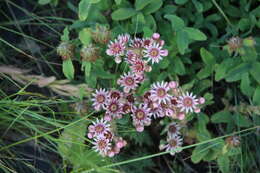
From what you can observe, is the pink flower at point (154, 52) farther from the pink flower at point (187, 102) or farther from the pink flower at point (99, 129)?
the pink flower at point (99, 129)

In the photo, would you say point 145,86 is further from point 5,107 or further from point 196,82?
point 5,107

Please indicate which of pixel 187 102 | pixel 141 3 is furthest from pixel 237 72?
pixel 141 3

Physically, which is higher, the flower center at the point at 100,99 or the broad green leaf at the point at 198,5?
the broad green leaf at the point at 198,5

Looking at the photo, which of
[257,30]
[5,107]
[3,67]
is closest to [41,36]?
[3,67]

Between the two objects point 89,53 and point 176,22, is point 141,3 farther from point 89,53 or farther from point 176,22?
point 89,53

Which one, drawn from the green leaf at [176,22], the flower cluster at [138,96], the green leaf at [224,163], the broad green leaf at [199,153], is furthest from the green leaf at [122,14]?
the green leaf at [224,163]
